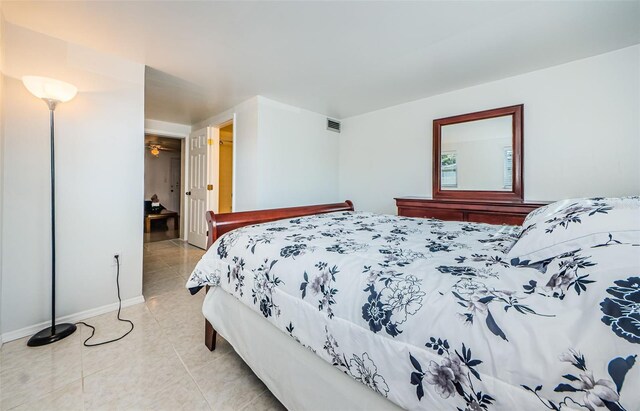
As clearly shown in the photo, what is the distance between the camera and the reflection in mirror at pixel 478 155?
8.71ft

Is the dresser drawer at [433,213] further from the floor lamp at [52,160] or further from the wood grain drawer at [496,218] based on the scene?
the floor lamp at [52,160]

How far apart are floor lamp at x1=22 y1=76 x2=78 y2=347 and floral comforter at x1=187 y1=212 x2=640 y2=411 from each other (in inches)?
68.5

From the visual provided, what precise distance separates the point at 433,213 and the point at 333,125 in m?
2.16

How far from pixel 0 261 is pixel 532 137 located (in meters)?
4.54

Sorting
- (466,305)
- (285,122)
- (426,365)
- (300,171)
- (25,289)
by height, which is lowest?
(25,289)

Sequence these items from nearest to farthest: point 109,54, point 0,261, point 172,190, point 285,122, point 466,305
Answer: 1. point 466,305
2. point 0,261
3. point 109,54
4. point 285,122
5. point 172,190

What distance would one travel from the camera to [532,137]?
252 cm

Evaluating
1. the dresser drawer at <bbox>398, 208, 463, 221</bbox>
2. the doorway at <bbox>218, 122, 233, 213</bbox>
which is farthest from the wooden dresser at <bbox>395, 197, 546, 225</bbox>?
the doorway at <bbox>218, 122, 233, 213</bbox>

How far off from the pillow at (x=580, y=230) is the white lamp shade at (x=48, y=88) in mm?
2805

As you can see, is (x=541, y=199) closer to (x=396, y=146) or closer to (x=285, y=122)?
(x=396, y=146)

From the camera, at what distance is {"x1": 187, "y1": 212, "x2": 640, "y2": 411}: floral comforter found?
0.48m

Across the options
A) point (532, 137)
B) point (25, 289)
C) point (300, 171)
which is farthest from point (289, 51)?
point (25, 289)

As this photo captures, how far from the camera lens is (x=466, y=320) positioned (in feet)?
2.01

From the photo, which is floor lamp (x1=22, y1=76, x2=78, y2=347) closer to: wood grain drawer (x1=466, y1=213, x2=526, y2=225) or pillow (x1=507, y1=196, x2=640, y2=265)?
pillow (x1=507, y1=196, x2=640, y2=265)
